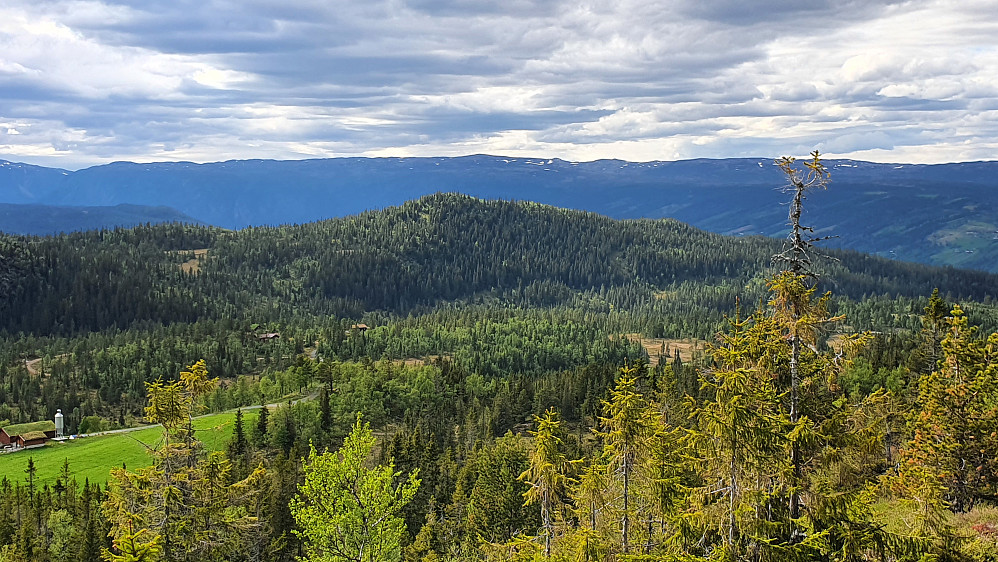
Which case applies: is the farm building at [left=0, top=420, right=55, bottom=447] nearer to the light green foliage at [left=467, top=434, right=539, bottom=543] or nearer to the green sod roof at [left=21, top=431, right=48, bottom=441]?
the green sod roof at [left=21, top=431, right=48, bottom=441]

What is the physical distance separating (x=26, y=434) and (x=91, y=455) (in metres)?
24.1

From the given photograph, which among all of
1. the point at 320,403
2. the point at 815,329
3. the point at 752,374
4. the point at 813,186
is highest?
the point at 813,186

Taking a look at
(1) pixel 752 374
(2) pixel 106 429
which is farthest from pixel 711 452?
(2) pixel 106 429

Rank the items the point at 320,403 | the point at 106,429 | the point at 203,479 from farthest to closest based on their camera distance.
Answer: the point at 106,429 → the point at 320,403 → the point at 203,479

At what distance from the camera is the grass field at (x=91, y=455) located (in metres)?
99.1

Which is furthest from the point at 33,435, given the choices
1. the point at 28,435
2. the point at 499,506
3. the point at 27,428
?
the point at 499,506

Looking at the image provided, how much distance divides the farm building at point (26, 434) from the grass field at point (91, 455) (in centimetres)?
276

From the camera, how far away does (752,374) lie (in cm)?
1919

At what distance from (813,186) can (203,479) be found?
2361 cm

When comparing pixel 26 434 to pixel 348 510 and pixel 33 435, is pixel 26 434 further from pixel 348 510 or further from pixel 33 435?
pixel 348 510

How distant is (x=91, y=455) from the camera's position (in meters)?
106

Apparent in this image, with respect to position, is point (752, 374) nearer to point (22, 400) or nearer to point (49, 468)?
point (49, 468)

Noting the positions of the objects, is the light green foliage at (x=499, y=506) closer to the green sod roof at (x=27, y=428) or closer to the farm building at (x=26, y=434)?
the farm building at (x=26, y=434)

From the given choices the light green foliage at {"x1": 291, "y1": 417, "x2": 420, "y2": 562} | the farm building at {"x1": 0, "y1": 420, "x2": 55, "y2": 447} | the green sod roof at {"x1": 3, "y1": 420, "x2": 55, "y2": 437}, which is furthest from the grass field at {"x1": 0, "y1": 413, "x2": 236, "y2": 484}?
the light green foliage at {"x1": 291, "y1": 417, "x2": 420, "y2": 562}
